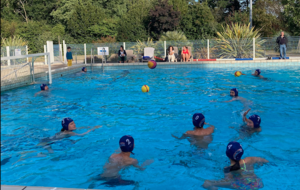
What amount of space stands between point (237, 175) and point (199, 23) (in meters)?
26.4

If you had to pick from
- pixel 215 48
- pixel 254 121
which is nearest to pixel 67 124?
pixel 254 121

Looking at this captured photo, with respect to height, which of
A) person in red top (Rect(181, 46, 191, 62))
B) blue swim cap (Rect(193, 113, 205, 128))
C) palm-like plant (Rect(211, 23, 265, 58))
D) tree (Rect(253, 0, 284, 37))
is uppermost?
tree (Rect(253, 0, 284, 37))

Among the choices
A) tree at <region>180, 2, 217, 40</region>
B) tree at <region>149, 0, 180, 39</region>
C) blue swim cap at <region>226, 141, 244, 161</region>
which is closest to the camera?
blue swim cap at <region>226, 141, 244, 161</region>

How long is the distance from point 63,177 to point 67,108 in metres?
4.79

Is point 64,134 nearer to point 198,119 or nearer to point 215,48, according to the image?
point 198,119

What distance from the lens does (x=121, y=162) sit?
5.00 m

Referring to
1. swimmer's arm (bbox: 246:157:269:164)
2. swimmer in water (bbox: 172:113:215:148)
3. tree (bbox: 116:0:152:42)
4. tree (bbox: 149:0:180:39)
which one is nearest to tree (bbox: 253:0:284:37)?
tree (bbox: 149:0:180:39)

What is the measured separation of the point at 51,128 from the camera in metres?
7.67

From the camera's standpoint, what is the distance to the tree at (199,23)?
29438 mm

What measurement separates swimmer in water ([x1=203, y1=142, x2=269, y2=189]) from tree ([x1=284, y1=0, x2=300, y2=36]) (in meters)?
25.2

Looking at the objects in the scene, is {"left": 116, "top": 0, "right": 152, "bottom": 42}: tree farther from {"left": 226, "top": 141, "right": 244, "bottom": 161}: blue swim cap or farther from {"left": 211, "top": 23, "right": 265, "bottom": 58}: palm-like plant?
{"left": 226, "top": 141, "right": 244, "bottom": 161}: blue swim cap

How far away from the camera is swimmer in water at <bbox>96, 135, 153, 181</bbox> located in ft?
15.9

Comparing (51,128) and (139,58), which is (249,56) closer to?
(139,58)

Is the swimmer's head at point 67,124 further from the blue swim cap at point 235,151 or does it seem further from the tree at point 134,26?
the tree at point 134,26
